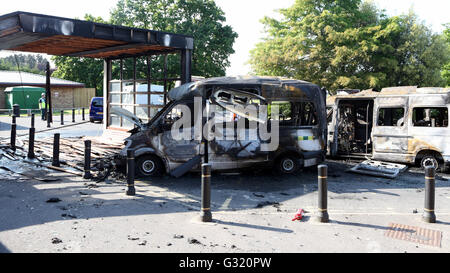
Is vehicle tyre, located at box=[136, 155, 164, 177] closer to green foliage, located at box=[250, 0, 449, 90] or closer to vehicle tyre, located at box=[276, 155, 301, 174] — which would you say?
vehicle tyre, located at box=[276, 155, 301, 174]

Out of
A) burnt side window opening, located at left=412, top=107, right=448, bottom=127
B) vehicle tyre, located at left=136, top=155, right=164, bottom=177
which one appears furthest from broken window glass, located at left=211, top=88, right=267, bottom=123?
burnt side window opening, located at left=412, top=107, right=448, bottom=127

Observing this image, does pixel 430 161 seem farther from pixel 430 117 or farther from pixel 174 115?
pixel 174 115

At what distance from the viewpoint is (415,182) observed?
31.9 ft

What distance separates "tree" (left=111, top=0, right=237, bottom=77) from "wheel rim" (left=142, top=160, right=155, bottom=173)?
27.5 meters

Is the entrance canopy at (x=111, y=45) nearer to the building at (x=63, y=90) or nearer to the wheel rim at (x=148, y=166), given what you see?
the wheel rim at (x=148, y=166)

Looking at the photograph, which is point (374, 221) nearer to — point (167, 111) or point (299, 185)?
point (299, 185)

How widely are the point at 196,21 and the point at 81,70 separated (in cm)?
1592

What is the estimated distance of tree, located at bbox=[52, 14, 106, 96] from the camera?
43934 mm

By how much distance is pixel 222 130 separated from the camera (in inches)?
372

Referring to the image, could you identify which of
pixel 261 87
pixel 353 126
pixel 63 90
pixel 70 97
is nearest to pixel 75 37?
pixel 261 87

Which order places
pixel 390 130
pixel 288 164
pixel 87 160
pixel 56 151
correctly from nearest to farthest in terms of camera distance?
1. pixel 87 160
2. pixel 288 164
3. pixel 56 151
4. pixel 390 130

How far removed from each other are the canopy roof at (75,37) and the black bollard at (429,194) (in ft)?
27.8

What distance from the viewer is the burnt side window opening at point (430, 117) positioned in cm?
1080

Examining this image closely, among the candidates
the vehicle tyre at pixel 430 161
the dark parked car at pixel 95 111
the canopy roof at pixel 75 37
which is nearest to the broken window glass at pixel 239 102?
the canopy roof at pixel 75 37
